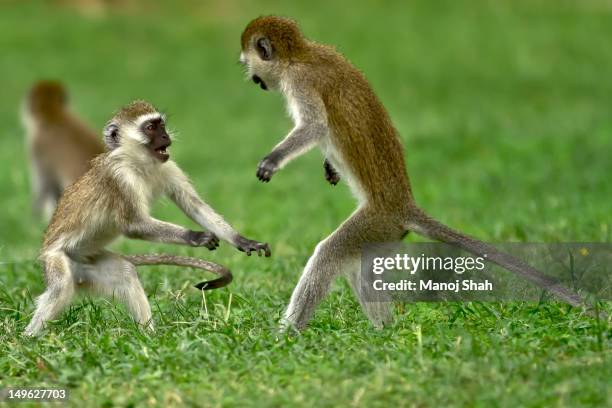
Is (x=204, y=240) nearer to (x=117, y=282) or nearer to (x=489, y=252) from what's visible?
(x=117, y=282)

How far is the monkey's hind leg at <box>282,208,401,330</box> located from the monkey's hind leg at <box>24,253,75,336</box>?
1.50 meters

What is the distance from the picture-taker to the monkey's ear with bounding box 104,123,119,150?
23.9 ft

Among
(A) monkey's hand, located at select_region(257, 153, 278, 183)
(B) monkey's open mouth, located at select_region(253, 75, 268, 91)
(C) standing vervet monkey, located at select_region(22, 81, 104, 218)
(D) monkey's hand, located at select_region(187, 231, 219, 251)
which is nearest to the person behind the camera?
(A) monkey's hand, located at select_region(257, 153, 278, 183)

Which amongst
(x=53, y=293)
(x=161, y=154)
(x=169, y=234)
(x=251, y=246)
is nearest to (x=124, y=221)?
(x=169, y=234)

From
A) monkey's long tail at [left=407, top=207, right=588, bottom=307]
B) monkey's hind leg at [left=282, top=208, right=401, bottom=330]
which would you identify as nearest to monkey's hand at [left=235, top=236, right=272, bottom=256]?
monkey's hind leg at [left=282, top=208, right=401, bottom=330]

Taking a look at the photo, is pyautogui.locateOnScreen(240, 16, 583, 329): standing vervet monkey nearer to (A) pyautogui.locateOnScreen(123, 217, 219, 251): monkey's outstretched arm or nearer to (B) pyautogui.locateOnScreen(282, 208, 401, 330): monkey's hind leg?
(B) pyautogui.locateOnScreen(282, 208, 401, 330): monkey's hind leg

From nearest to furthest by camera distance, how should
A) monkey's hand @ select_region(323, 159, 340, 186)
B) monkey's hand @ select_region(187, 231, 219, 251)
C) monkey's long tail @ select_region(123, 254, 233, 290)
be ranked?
monkey's hand @ select_region(187, 231, 219, 251) < monkey's long tail @ select_region(123, 254, 233, 290) < monkey's hand @ select_region(323, 159, 340, 186)

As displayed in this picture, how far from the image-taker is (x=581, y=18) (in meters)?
26.3

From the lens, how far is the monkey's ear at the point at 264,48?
7.21 meters

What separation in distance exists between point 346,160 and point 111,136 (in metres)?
1.74

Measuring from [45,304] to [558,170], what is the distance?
920cm

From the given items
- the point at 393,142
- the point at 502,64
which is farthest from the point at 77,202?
the point at 502,64

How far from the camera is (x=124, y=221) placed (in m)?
6.95

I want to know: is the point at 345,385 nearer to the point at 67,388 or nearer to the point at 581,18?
the point at 67,388
